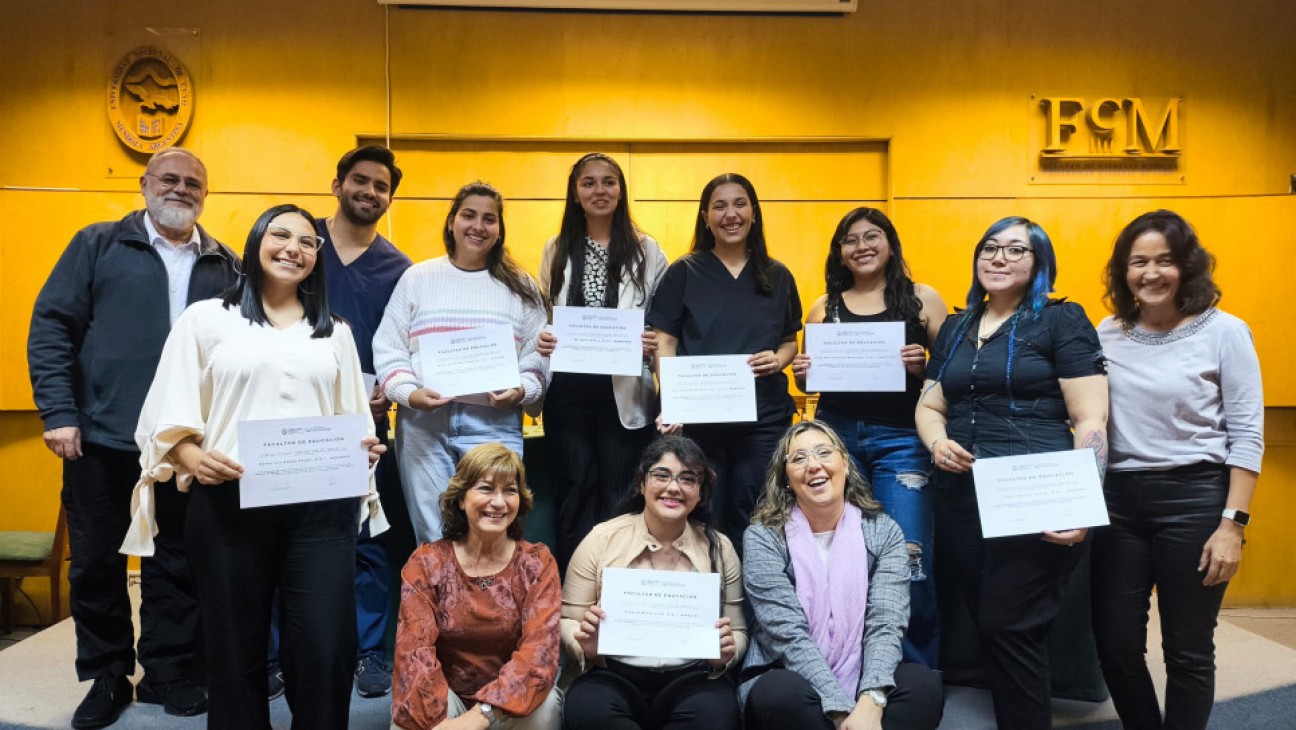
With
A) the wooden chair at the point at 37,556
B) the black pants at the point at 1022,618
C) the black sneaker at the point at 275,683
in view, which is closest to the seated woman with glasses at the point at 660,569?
the black pants at the point at 1022,618

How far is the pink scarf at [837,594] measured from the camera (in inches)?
103

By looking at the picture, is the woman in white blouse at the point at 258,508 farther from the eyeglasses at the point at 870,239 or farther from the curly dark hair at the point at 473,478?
the eyeglasses at the point at 870,239

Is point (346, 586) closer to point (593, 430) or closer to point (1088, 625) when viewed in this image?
point (593, 430)

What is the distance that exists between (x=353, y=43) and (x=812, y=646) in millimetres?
4293

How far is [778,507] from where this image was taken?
280cm

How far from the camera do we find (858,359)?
310cm

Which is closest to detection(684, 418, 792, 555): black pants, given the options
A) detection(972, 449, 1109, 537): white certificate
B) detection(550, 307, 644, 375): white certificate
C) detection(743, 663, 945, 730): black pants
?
detection(550, 307, 644, 375): white certificate

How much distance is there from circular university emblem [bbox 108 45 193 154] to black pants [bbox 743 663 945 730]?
451 cm

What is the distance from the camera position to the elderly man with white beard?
288 cm

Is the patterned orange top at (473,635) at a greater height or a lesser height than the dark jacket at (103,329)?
lesser

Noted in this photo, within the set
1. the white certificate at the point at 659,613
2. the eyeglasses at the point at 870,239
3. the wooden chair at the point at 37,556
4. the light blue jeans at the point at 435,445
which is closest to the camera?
the white certificate at the point at 659,613

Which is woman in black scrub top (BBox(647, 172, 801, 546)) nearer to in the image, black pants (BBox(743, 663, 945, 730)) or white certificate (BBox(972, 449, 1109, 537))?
black pants (BBox(743, 663, 945, 730))

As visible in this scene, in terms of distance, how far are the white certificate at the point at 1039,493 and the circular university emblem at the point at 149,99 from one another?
4.72 m

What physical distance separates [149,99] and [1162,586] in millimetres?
5391
